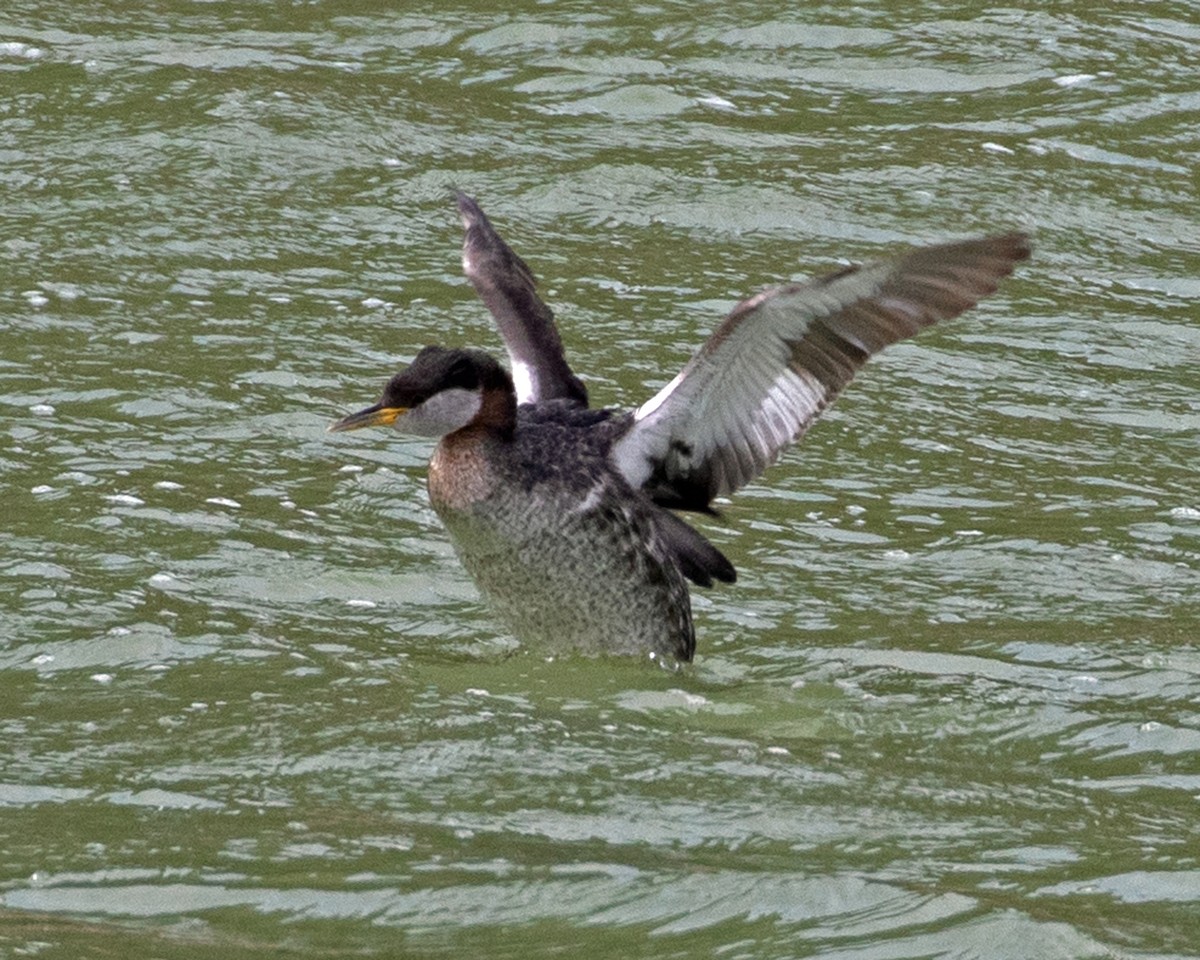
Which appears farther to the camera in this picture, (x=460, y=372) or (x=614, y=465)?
(x=614, y=465)

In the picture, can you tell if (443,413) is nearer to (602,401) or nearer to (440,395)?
(440,395)

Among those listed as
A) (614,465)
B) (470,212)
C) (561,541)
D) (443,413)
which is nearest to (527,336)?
(470,212)

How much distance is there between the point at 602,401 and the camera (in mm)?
10609

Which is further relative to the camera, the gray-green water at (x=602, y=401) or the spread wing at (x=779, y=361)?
the spread wing at (x=779, y=361)

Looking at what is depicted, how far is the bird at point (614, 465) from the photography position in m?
7.94

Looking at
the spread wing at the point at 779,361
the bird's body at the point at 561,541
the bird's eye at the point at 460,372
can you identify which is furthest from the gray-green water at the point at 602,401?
the bird's eye at the point at 460,372

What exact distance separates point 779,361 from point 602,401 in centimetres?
270

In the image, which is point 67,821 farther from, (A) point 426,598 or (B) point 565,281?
(B) point 565,281

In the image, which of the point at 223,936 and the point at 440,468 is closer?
the point at 223,936

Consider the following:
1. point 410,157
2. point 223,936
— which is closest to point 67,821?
point 223,936

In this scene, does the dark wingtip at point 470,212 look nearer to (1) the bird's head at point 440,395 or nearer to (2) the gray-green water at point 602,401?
(2) the gray-green water at point 602,401

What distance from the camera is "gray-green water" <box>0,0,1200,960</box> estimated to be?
6.15 m

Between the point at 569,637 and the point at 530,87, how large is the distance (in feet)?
20.3

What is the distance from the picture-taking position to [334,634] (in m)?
8.41
